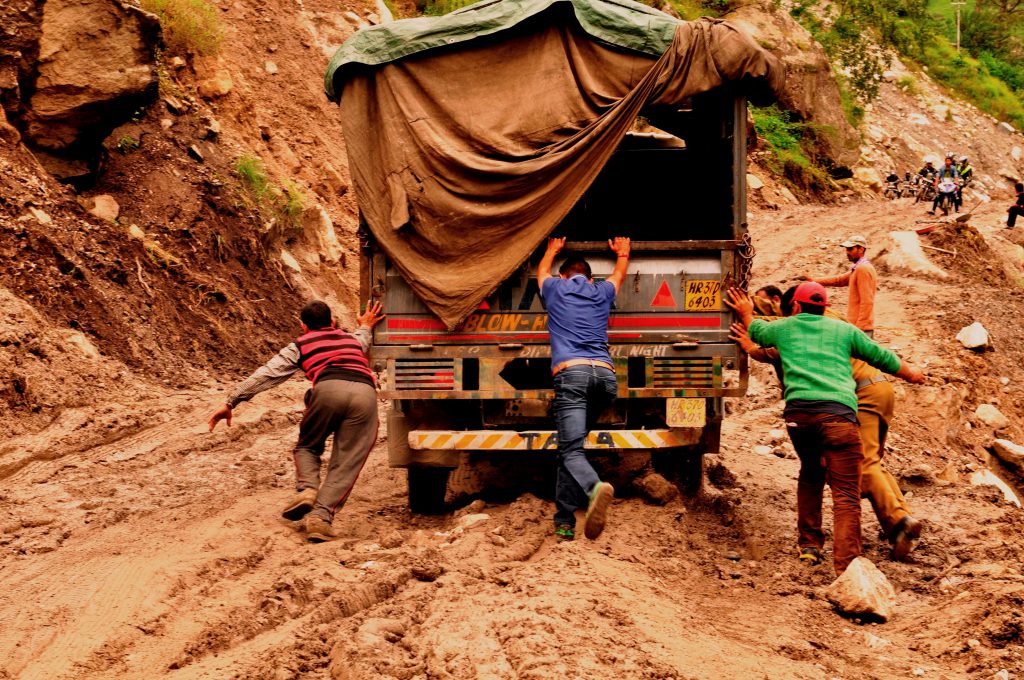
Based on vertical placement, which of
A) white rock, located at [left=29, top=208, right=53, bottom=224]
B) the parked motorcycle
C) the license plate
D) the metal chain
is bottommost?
the license plate

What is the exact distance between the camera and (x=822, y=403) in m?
6.40

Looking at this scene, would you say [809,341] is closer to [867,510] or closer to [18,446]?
[867,510]

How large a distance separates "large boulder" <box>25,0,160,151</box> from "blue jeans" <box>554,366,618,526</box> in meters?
9.21

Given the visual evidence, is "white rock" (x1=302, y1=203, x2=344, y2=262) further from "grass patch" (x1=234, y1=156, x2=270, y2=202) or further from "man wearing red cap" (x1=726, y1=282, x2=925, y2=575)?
"man wearing red cap" (x1=726, y1=282, x2=925, y2=575)

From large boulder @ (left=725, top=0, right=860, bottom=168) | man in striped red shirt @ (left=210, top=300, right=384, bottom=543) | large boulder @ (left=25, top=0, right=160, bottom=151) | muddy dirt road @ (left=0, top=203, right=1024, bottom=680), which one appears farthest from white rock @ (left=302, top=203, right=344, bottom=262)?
large boulder @ (left=725, top=0, right=860, bottom=168)

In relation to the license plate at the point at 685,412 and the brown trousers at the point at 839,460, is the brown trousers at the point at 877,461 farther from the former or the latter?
the license plate at the point at 685,412

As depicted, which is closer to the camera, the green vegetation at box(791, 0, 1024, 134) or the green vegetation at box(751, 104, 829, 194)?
the green vegetation at box(751, 104, 829, 194)

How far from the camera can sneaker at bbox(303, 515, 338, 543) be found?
677 centimetres

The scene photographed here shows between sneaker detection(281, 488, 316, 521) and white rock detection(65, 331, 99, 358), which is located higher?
white rock detection(65, 331, 99, 358)

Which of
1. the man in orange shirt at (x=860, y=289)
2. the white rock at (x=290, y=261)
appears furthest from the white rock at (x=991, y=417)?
the white rock at (x=290, y=261)

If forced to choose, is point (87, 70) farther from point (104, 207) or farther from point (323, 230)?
point (323, 230)

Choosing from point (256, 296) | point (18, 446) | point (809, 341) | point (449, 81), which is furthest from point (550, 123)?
point (256, 296)

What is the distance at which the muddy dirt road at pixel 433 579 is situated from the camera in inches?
185

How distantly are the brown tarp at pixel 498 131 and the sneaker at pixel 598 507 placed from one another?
1.56 m
